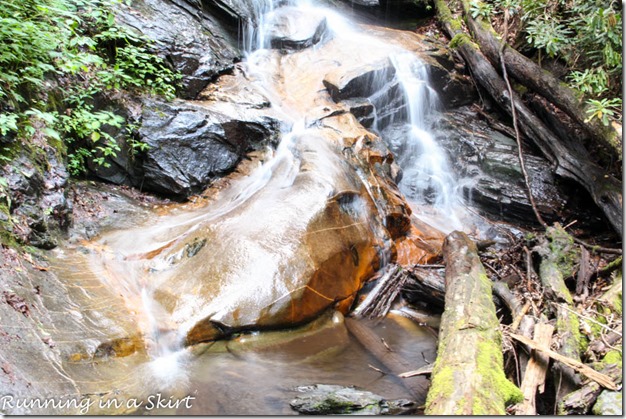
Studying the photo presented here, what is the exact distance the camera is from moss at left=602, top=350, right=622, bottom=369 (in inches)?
142

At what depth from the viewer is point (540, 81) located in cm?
839

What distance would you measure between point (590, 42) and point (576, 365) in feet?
19.5

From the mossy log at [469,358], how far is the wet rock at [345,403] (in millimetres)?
529

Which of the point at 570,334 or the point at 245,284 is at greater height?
the point at 570,334

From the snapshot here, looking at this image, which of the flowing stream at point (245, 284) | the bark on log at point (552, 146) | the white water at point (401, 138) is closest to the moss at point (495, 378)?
the flowing stream at point (245, 284)

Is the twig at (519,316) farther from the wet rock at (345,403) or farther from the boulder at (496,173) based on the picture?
the boulder at (496,173)

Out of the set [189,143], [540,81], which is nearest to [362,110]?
[540,81]

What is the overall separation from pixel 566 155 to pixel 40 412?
923 centimetres

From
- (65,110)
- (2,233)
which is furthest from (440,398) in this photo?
(65,110)

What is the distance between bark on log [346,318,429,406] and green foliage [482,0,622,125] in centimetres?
468

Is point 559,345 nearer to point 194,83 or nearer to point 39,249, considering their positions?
point 39,249

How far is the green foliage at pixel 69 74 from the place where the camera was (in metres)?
4.56

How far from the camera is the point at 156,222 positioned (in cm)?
600

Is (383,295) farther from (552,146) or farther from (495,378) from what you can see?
(552,146)
